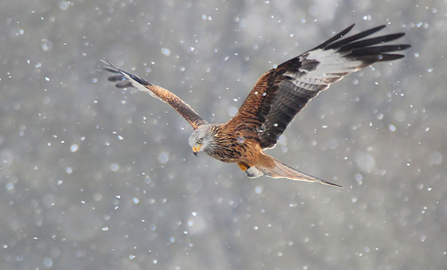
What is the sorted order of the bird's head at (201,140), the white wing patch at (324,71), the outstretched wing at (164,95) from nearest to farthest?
the white wing patch at (324,71) → the bird's head at (201,140) → the outstretched wing at (164,95)

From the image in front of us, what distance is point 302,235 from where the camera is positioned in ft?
30.6

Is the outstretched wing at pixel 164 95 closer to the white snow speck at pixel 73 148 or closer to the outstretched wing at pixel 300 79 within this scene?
the outstretched wing at pixel 300 79

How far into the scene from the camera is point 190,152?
8.84 meters

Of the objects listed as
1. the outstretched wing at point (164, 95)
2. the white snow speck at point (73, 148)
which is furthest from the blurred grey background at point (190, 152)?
the outstretched wing at point (164, 95)

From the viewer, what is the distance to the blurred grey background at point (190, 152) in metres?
8.34

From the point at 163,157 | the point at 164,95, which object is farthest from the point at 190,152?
the point at 164,95

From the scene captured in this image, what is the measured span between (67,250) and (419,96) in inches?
330

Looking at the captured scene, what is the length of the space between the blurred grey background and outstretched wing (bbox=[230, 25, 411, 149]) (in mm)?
5707

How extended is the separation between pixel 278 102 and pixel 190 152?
20.6 ft

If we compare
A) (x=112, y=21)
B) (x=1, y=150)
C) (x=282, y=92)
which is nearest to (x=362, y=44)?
(x=282, y=92)

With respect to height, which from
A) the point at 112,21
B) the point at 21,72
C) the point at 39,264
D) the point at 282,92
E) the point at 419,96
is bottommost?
the point at 39,264

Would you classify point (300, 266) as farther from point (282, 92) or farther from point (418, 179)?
point (282, 92)

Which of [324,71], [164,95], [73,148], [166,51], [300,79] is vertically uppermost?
[324,71]

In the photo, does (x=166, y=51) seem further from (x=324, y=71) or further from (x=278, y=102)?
(x=324, y=71)
